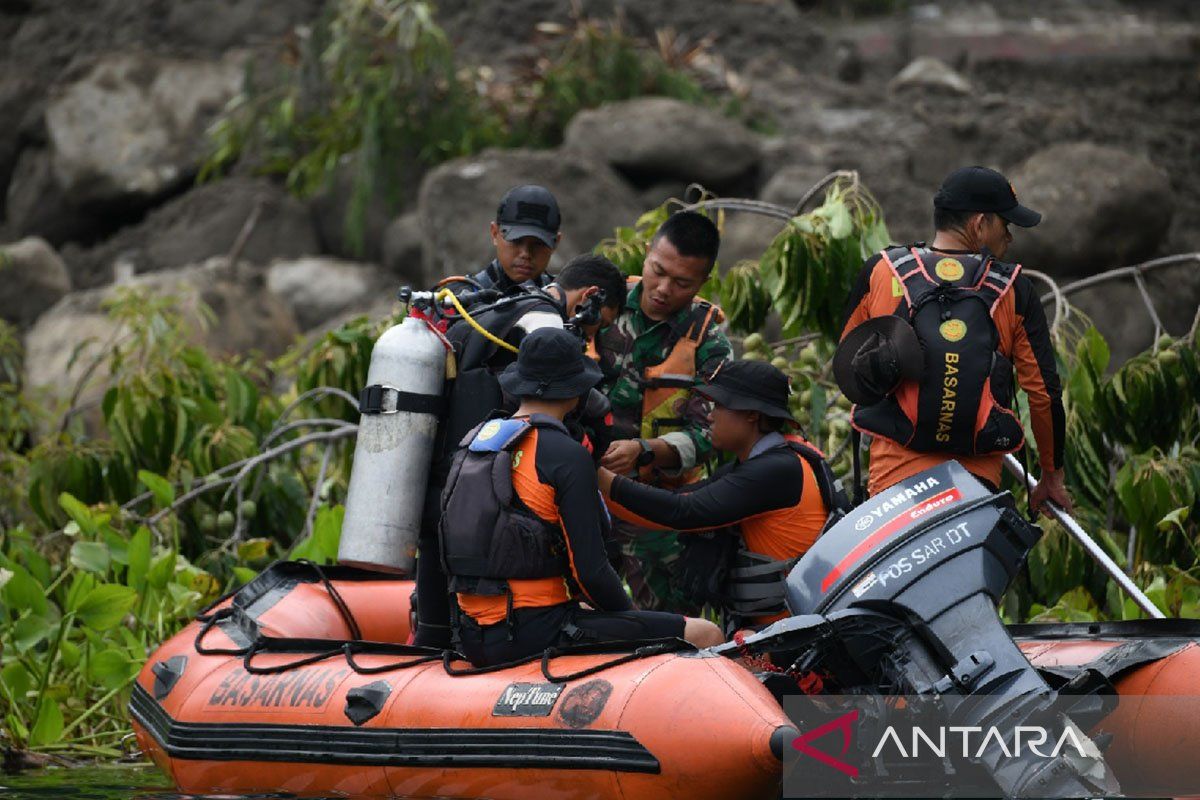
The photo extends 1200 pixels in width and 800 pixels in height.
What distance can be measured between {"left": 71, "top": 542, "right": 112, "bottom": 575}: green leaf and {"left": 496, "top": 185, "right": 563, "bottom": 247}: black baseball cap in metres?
2.61

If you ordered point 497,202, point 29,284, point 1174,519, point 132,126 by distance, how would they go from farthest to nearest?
point 132,126, point 29,284, point 497,202, point 1174,519

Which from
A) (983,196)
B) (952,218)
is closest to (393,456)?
(952,218)

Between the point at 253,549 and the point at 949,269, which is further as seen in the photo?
the point at 253,549

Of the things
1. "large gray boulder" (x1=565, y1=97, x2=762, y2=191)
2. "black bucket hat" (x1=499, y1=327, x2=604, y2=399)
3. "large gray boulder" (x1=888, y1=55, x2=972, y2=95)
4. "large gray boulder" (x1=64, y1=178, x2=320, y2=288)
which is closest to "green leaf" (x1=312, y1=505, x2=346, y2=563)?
"black bucket hat" (x1=499, y1=327, x2=604, y2=399)

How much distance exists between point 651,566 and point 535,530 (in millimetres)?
976

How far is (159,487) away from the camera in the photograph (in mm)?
8023

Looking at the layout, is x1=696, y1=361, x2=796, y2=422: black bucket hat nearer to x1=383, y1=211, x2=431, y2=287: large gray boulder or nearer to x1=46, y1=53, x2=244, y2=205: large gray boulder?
x1=383, y1=211, x2=431, y2=287: large gray boulder

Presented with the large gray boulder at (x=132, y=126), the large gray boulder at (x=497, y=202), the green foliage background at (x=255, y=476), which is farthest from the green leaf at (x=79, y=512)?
the large gray boulder at (x=132, y=126)

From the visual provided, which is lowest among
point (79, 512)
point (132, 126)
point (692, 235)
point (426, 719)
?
point (132, 126)

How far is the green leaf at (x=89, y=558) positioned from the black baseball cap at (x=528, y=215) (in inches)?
103

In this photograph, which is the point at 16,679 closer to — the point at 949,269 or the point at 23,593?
the point at 23,593

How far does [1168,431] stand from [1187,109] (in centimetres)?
764

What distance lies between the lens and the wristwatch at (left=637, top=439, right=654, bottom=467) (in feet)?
19.6

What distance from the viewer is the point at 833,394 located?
7.62 metres
